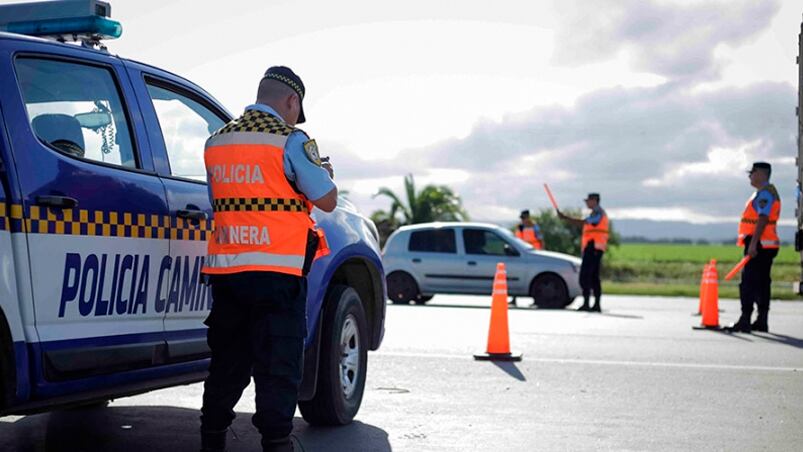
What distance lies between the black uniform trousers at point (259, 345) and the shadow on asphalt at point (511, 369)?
177 inches

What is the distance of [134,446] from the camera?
6.10 meters

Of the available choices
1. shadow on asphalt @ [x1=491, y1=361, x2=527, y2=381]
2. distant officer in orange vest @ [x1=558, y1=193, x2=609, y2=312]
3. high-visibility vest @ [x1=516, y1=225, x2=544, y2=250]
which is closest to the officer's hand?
shadow on asphalt @ [x1=491, y1=361, x2=527, y2=381]

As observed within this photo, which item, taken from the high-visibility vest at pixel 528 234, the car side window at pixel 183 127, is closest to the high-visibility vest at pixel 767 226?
the car side window at pixel 183 127

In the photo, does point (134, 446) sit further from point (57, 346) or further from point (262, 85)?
point (262, 85)

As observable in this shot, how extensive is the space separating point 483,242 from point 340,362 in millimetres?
15087

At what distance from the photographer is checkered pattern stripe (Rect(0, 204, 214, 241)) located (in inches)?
174

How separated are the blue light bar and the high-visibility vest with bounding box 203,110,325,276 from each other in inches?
37.4

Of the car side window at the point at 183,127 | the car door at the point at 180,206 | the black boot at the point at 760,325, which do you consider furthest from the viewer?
the black boot at the point at 760,325

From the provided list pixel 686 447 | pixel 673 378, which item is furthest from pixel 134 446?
pixel 673 378

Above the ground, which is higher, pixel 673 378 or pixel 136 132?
pixel 136 132

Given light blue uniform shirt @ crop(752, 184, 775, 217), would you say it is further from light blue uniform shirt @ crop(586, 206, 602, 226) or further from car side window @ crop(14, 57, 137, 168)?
car side window @ crop(14, 57, 137, 168)

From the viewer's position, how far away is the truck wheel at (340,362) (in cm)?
648

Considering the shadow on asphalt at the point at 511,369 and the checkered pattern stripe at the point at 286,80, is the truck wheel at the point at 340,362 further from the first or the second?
the shadow on asphalt at the point at 511,369

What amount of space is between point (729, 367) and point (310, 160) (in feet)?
21.2
